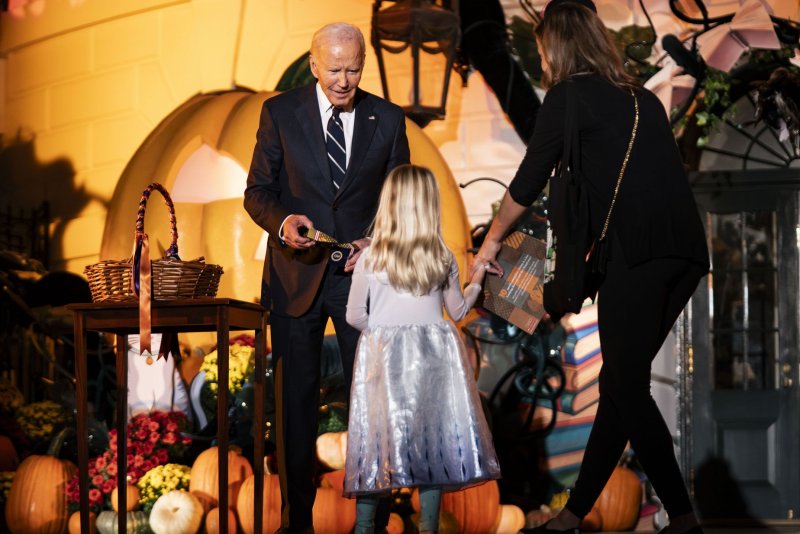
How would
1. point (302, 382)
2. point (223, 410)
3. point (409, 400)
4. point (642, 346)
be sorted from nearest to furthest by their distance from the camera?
1. point (642, 346)
2. point (223, 410)
3. point (409, 400)
4. point (302, 382)

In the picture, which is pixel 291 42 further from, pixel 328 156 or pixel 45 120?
pixel 328 156

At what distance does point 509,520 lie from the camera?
4605mm

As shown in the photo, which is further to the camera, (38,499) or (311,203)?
(38,499)

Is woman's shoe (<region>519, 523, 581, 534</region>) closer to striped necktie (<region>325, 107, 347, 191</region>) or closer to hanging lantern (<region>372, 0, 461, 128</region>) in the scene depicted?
striped necktie (<region>325, 107, 347, 191</region>)

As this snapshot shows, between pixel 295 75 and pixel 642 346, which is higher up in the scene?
pixel 295 75

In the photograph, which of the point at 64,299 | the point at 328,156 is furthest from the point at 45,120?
the point at 328,156

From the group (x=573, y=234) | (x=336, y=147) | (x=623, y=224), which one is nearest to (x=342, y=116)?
(x=336, y=147)

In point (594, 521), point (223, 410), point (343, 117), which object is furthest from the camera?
point (594, 521)

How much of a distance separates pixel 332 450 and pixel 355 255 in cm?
142

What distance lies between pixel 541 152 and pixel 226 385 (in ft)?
3.97

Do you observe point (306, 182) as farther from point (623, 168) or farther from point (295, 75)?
point (295, 75)

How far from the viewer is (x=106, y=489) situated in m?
4.59

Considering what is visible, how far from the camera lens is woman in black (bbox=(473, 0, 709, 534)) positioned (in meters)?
2.98

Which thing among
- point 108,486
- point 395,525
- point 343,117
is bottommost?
point 395,525
